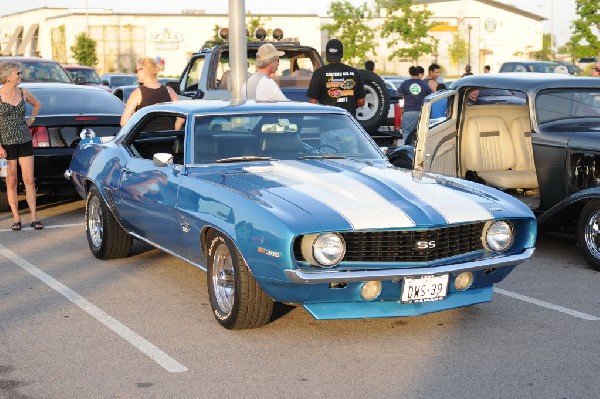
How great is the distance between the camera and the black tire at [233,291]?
19.7 feet

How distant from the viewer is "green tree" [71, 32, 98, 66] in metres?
70.5

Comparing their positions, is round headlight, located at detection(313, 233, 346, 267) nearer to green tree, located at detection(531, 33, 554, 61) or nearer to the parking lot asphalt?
the parking lot asphalt

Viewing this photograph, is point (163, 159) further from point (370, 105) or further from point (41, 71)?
point (41, 71)

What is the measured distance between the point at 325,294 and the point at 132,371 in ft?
3.84

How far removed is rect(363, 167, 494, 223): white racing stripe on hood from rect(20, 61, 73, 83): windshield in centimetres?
1383

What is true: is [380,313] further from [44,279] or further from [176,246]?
[44,279]

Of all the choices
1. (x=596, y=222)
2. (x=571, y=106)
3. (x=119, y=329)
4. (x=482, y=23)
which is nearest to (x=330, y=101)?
(x=571, y=106)

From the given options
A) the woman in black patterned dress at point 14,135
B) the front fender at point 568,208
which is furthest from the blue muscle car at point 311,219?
the woman in black patterned dress at point 14,135

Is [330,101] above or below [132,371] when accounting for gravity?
above

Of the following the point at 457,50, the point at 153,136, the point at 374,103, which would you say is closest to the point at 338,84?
the point at 374,103

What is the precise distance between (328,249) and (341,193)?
60 centimetres

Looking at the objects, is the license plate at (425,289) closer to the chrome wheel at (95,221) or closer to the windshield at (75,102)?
the chrome wheel at (95,221)

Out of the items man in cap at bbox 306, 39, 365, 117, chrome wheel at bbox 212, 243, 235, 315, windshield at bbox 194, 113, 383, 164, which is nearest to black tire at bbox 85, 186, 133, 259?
windshield at bbox 194, 113, 383, 164

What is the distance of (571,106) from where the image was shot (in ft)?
30.4
